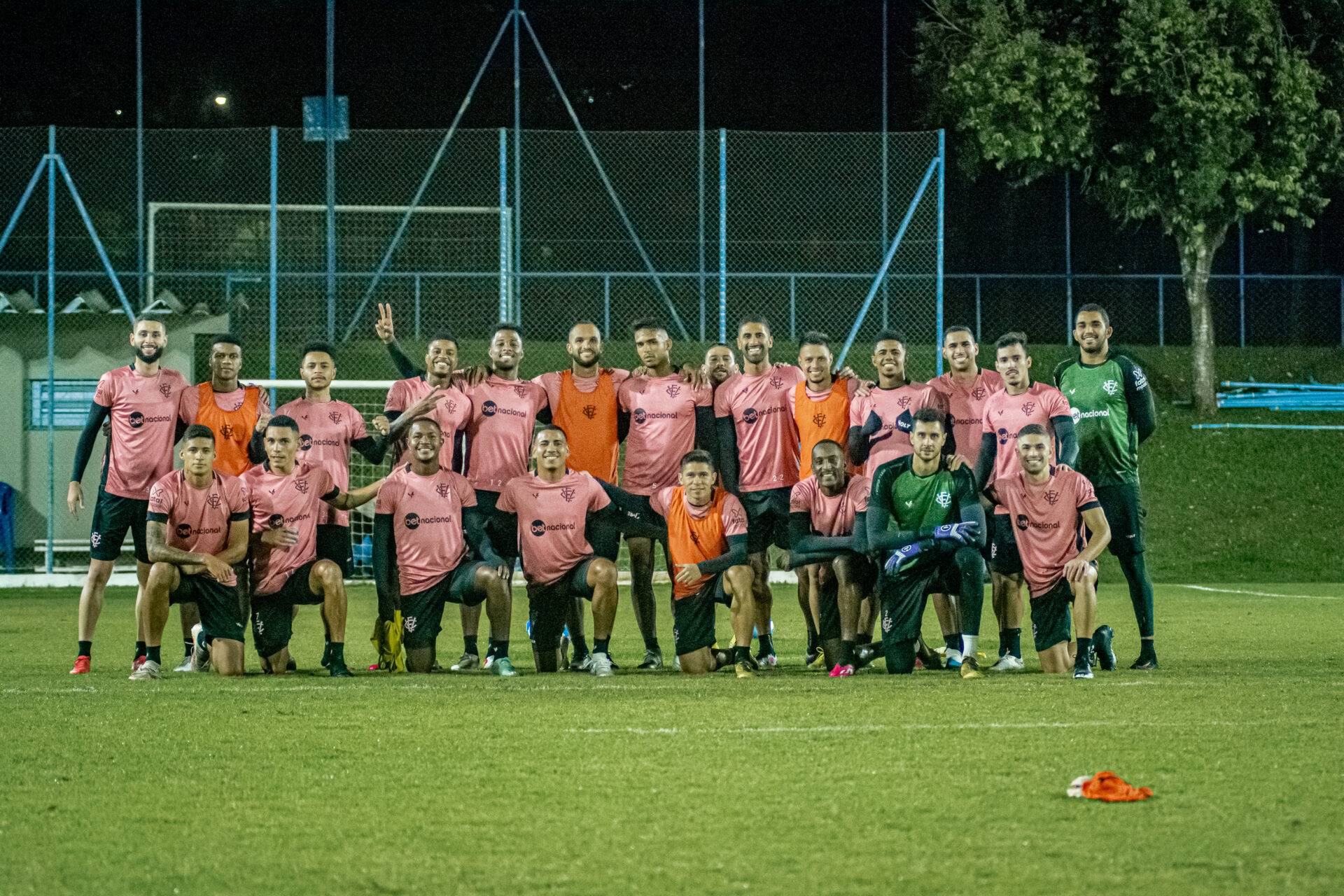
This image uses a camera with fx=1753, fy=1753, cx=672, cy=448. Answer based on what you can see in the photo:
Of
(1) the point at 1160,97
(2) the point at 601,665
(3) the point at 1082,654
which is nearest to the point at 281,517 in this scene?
(2) the point at 601,665

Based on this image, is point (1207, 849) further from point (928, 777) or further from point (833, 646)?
point (833, 646)

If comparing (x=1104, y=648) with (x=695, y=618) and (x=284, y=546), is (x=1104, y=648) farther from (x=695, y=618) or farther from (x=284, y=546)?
(x=284, y=546)

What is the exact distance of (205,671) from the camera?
9609 millimetres

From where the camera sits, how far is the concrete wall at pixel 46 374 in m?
17.7

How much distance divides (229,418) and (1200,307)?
1673 cm

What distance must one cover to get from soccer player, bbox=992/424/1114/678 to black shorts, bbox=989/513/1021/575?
91 millimetres

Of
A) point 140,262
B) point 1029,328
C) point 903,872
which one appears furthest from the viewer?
point 1029,328

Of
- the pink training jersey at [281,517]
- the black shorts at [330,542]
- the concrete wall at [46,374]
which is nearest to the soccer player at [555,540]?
the black shorts at [330,542]

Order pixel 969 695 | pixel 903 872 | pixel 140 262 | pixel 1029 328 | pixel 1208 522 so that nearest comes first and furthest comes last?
pixel 903 872 < pixel 969 695 < pixel 140 262 < pixel 1208 522 < pixel 1029 328

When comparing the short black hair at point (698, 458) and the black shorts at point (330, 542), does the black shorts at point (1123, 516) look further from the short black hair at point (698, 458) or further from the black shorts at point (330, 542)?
the black shorts at point (330, 542)

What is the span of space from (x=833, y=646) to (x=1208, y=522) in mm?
12627

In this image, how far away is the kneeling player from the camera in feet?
30.2

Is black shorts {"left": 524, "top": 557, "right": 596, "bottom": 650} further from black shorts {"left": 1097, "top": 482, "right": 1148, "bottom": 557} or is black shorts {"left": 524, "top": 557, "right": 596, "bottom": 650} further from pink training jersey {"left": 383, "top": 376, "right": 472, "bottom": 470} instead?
black shorts {"left": 1097, "top": 482, "right": 1148, "bottom": 557}

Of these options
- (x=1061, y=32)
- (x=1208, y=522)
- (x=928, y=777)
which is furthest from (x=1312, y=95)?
(x=928, y=777)
